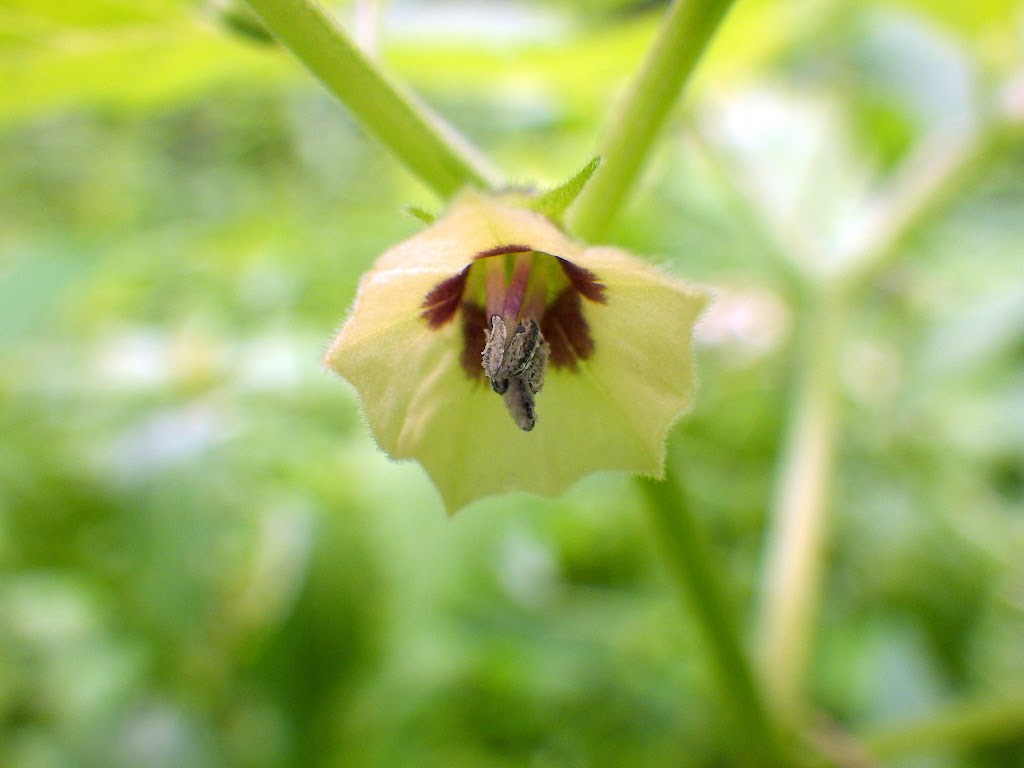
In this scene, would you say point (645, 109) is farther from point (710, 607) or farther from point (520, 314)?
point (710, 607)

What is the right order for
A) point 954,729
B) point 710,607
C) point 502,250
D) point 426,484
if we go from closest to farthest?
point 502,250
point 710,607
point 954,729
point 426,484

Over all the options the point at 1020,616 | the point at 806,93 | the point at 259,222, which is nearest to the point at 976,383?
the point at 1020,616

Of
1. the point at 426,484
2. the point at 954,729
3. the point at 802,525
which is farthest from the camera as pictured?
the point at 426,484

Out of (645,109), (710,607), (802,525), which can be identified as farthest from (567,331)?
(802,525)

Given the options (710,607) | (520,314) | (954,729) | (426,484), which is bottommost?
(954,729)


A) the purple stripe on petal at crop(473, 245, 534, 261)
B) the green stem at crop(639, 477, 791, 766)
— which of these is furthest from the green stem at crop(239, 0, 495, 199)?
the green stem at crop(639, 477, 791, 766)
